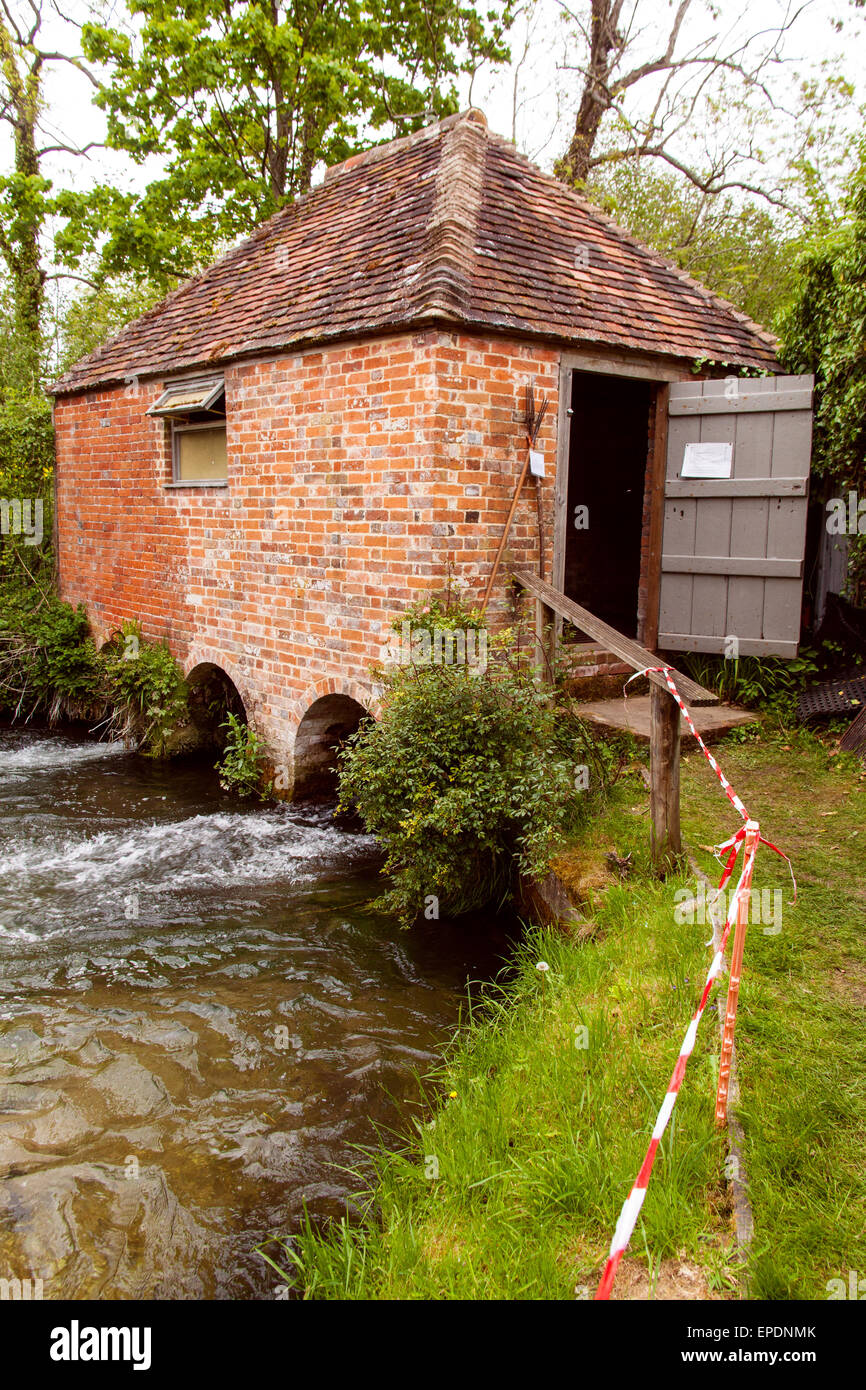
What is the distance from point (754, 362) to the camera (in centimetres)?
798

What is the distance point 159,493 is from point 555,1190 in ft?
27.7

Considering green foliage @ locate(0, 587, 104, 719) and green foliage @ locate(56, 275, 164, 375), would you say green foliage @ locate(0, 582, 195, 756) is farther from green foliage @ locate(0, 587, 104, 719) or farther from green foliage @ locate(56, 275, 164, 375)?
green foliage @ locate(56, 275, 164, 375)

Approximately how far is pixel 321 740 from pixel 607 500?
17.3 feet

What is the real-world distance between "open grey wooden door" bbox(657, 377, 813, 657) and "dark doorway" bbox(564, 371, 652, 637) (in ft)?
9.32

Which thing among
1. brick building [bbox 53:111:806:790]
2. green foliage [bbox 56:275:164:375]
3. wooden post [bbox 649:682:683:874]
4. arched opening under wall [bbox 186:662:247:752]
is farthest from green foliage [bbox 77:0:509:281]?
wooden post [bbox 649:682:683:874]

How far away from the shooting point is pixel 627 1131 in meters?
2.97

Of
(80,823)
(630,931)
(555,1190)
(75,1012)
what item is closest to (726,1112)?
(555,1190)

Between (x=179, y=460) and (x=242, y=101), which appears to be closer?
(x=179, y=460)

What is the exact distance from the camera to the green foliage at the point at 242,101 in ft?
46.2

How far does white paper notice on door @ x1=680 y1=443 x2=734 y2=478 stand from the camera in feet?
24.3

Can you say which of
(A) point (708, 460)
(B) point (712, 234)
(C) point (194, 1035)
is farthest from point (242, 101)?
(C) point (194, 1035)

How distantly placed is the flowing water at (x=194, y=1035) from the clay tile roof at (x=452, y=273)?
158 inches

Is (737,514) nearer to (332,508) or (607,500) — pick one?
(332,508)

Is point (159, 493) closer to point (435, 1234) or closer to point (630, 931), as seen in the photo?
point (630, 931)
